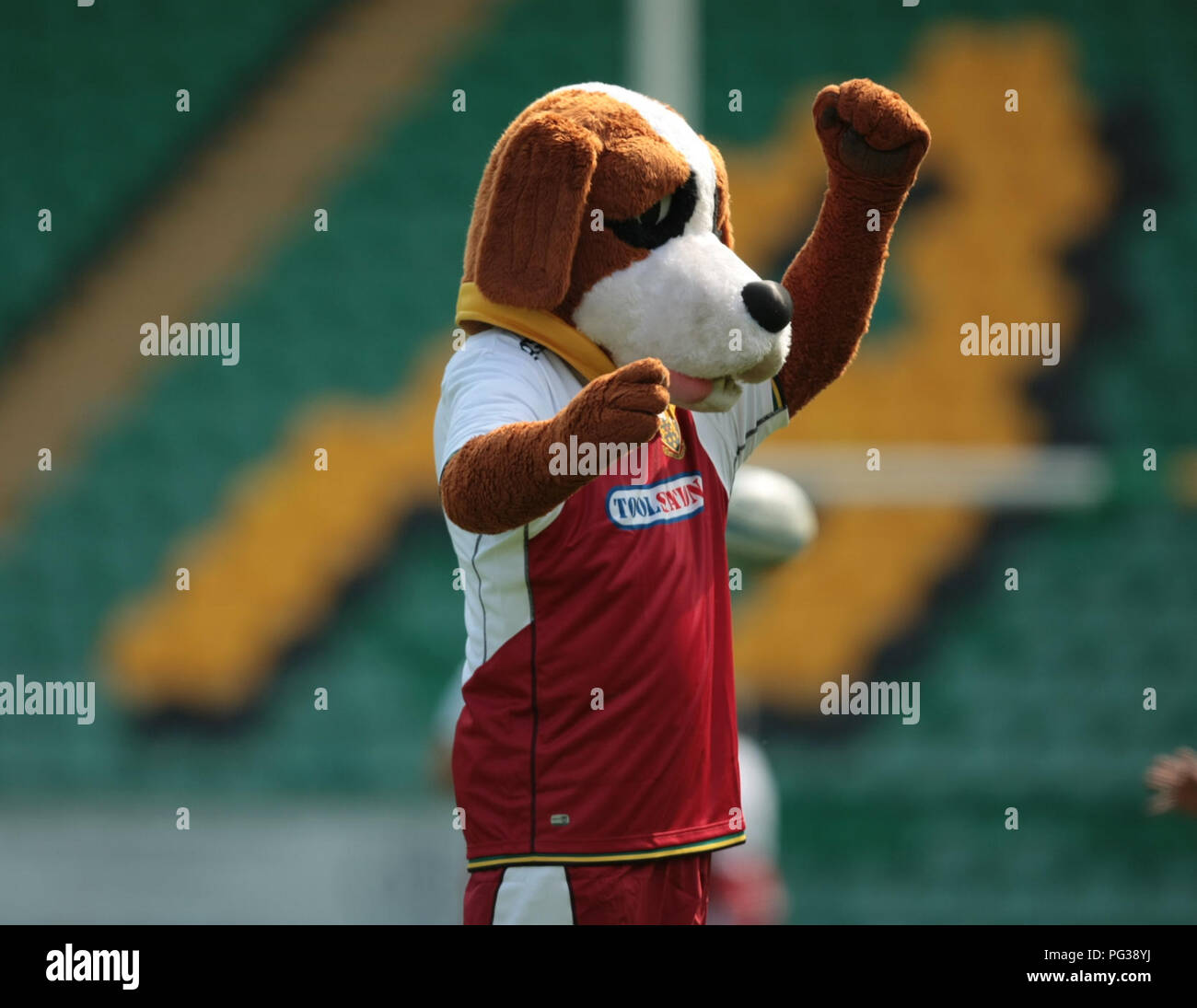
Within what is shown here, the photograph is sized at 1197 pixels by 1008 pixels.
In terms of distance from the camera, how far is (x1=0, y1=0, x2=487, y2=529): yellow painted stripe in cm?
346

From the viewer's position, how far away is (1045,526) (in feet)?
11.1

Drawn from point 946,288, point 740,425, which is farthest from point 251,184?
point 740,425

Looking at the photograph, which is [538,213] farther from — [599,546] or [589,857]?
[589,857]

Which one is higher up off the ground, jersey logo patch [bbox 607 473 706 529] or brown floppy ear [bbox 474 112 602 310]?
brown floppy ear [bbox 474 112 602 310]

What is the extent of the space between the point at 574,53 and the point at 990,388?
1047 millimetres

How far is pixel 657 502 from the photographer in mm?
1357

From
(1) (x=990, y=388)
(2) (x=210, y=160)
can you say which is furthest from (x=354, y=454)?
(1) (x=990, y=388)

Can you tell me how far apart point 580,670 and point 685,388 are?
0.23 metres

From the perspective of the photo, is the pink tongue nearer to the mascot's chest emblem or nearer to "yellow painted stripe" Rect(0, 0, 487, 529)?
the mascot's chest emblem

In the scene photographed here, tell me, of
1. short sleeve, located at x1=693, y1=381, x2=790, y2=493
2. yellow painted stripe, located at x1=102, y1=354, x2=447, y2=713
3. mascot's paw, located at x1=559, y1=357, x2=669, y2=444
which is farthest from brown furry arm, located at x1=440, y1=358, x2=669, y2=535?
yellow painted stripe, located at x1=102, y1=354, x2=447, y2=713

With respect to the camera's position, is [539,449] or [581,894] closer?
[539,449]

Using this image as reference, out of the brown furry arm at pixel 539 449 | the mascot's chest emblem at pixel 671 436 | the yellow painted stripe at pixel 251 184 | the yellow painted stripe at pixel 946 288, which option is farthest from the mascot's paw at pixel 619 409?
the yellow painted stripe at pixel 251 184
